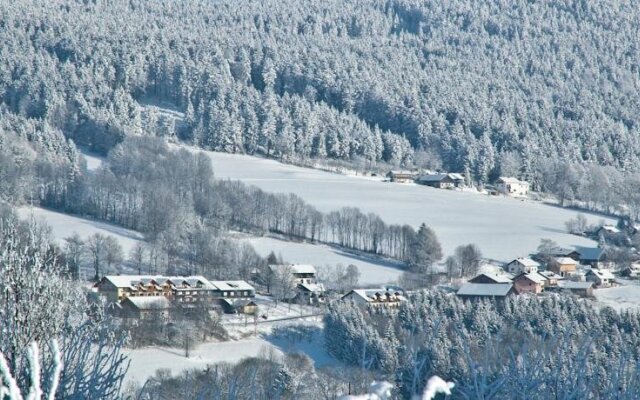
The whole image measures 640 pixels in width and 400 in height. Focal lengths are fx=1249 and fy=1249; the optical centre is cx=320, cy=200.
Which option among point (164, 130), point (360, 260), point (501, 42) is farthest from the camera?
point (501, 42)

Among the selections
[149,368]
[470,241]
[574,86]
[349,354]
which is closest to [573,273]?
[470,241]

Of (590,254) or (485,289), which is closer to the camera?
(485,289)

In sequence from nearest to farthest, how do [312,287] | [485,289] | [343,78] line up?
1. [485,289]
2. [312,287]
3. [343,78]

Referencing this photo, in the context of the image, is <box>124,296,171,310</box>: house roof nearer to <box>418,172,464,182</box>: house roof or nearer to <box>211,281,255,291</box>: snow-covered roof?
<box>211,281,255,291</box>: snow-covered roof

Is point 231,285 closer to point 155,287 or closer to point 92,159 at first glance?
point 155,287

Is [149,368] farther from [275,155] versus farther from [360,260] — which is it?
[275,155]

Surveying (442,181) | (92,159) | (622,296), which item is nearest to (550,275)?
(622,296)
